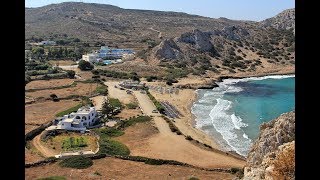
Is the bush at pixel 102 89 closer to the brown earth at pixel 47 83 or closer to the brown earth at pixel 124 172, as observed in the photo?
the brown earth at pixel 47 83

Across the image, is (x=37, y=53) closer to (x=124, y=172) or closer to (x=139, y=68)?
(x=139, y=68)

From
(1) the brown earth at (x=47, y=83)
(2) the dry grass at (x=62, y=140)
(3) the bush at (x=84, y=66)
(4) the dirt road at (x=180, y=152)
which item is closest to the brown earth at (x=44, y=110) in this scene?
(2) the dry grass at (x=62, y=140)

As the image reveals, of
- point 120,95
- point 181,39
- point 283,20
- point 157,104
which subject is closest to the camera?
point 157,104

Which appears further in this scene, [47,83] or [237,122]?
[47,83]

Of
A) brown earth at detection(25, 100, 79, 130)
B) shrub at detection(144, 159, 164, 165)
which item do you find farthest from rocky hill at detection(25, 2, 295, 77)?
shrub at detection(144, 159, 164, 165)

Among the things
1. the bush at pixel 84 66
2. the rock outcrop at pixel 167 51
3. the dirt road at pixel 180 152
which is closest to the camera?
the dirt road at pixel 180 152

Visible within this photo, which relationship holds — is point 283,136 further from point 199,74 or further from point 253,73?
point 253,73

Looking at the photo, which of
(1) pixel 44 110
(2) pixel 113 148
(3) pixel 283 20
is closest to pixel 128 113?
(1) pixel 44 110
